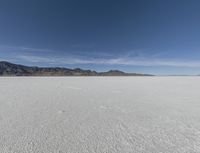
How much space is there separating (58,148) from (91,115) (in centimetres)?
152

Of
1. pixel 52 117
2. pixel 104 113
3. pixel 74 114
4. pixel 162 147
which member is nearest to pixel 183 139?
pixel 162 147

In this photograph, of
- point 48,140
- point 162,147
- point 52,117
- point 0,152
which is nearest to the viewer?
point 0,152

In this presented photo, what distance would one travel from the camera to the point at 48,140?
216cm

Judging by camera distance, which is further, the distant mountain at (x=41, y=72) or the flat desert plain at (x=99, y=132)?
the distant mountain at (x=41, y=72)

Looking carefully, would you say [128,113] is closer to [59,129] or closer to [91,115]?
[91,115]

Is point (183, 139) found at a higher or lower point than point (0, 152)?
higher

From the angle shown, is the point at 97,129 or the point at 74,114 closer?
the point at 97,129

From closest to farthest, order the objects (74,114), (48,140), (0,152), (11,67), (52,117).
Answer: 1. (0,152)
2. (48,140)
3. (52,117)
4. (74,114)
5. (11,67)

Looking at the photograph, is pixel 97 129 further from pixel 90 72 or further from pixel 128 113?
pixel 90 72

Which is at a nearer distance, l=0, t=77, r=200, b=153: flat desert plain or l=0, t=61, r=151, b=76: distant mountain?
l=0, t=77, r=200, b=153: flat desert plain

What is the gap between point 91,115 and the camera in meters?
3.42

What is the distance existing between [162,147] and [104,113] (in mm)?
1777

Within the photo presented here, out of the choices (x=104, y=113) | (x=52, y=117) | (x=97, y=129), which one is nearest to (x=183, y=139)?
(x=97, y=129)

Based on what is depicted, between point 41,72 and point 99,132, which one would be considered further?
point 41,72
